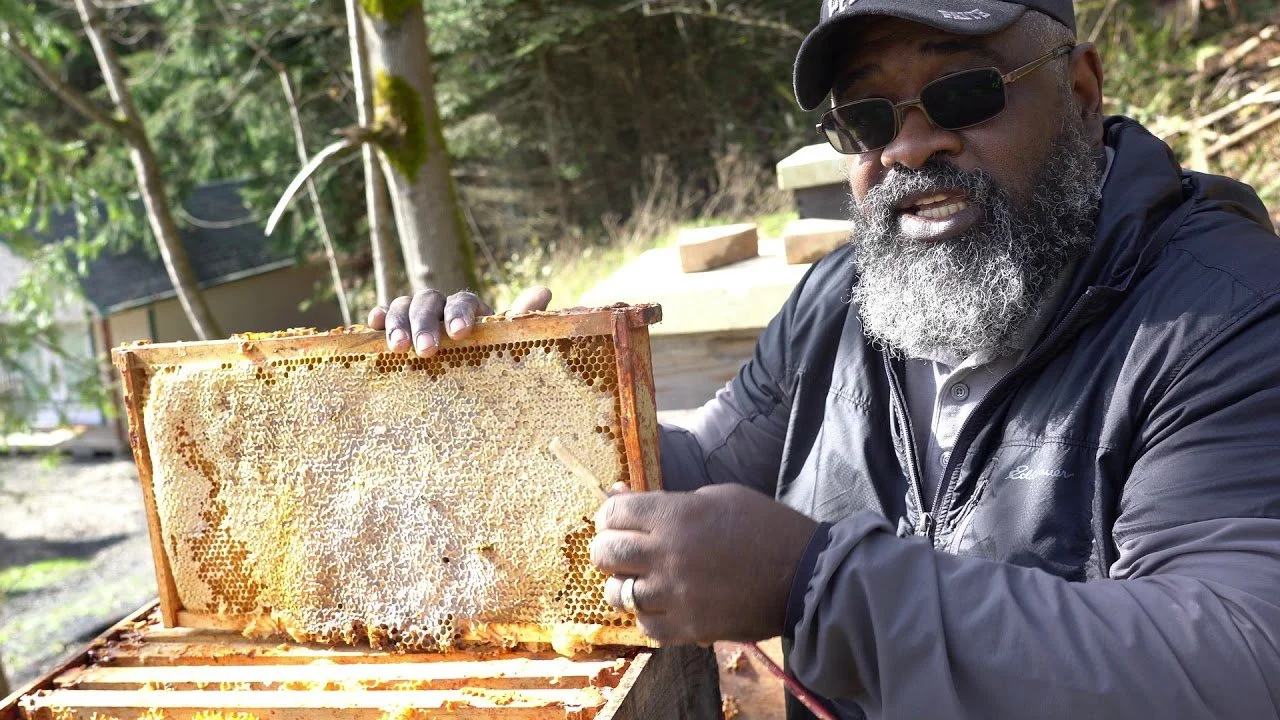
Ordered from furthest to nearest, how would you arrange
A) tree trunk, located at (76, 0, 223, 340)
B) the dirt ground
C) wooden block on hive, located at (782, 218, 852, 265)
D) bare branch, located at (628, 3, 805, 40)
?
bare branch, located at (628, 3, 805, 40)
the dirt ground
tree trunk, located at (76, 0, 223, 340)
wooden block on hive, located at (782, 218, 852, 265)

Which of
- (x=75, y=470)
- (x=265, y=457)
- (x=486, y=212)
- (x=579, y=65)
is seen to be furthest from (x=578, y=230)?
(x=265, y=457)

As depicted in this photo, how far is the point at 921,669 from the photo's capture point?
110cm

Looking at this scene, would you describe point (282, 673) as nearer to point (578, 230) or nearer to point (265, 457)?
point (265, 457)

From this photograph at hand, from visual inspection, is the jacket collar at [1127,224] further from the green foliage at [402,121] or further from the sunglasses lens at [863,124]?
the green foliage at [402,121]

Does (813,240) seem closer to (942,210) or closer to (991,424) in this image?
(942,210)

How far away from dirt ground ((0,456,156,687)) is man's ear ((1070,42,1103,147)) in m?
7.83

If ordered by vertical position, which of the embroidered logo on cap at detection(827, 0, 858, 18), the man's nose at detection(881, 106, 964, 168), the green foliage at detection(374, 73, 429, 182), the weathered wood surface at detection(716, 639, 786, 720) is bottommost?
the weathered wood surface at detection(716, 639, 786, 720)

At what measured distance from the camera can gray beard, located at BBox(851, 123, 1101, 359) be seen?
1624 mm

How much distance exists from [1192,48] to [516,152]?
28.4ft

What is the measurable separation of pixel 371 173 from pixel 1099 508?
4.08 m

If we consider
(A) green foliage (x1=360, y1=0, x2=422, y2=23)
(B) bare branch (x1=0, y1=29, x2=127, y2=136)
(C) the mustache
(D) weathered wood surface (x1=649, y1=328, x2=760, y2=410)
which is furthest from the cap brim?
(B) bare branch (x1=0, y1=29, x2=127, y2=136)

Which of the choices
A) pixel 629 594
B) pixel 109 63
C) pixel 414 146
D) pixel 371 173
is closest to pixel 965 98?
pixel 629 594

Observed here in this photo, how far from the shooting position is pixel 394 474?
1681 mm

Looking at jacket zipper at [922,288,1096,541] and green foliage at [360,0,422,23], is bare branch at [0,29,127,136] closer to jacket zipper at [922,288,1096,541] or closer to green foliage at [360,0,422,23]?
green foliage at [360,0,422,23]
